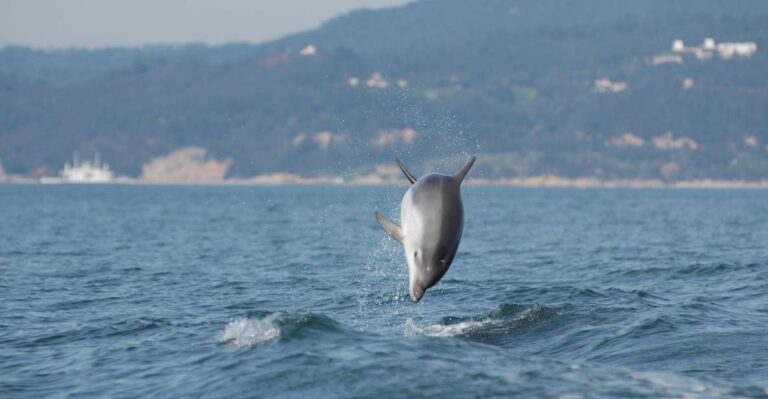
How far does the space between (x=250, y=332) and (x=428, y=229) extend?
6055 mm

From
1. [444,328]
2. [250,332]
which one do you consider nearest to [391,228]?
[250,332]

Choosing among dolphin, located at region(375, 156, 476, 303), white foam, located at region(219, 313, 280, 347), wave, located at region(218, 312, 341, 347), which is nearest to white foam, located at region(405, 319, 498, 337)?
wave, located at region(218, 312, 341, 347)

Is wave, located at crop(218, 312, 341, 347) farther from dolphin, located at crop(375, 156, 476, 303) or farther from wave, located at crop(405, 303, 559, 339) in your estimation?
dolphin, located at crop(375, 156, 476, 303)

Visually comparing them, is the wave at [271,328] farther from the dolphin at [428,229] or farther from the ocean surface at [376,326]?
the dolphin at [428,229]

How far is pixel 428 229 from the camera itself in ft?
60.0

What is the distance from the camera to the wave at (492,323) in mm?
24312

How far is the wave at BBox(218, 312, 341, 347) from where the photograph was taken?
72.8ft

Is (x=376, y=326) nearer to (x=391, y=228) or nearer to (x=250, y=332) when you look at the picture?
(x=250, y=332)

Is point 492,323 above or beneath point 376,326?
above

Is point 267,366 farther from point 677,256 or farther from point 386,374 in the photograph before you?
point 677,256

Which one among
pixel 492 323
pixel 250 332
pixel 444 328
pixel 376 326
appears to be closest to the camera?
pixel 250 332

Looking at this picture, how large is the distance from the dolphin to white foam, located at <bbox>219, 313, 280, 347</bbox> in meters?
4.69

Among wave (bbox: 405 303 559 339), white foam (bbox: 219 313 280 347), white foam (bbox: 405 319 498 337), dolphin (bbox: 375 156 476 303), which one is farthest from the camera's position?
wave (bbox: 405 303 559 339)

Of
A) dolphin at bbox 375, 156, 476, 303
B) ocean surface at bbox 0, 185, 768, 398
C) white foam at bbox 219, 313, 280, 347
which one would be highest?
dolphin at bbox 375, 156, 476, 303
